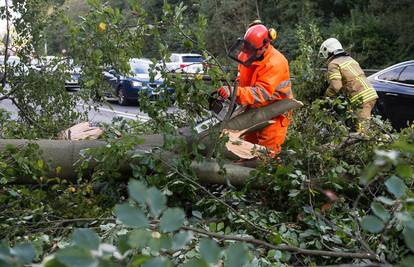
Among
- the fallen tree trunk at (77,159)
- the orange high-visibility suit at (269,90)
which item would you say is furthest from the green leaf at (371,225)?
the orange high-visibility suit at (269,90)

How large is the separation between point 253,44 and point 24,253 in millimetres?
3483

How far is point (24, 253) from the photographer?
0.93m

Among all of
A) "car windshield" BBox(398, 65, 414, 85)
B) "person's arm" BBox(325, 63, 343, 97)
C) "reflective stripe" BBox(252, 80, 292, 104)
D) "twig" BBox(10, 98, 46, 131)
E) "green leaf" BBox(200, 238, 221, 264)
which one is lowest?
"car windshield" BBox(398, 65, 414, 85)

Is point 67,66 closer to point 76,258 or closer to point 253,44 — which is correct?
point 253,44

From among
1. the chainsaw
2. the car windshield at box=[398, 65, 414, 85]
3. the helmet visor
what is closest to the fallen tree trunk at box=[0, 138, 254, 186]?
the chainsaw

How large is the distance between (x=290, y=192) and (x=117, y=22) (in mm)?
1844

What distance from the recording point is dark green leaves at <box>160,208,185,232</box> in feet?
3.22

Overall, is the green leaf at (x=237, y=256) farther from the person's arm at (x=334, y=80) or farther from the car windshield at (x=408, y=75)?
the car windshield at (x=408, y=75)

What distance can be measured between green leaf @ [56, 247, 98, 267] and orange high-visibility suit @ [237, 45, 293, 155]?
3.29 meters

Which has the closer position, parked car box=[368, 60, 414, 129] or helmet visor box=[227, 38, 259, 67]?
helmet visor box=[227, 38, 259, 67]

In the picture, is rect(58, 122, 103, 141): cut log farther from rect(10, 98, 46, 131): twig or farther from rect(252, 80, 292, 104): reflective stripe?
rect(252, 80, 292, 104): reflective stripe

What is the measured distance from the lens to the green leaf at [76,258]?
2.77ft

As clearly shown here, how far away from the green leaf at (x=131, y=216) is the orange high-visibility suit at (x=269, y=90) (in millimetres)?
3166

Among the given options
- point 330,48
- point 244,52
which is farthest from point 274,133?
point 330,48
